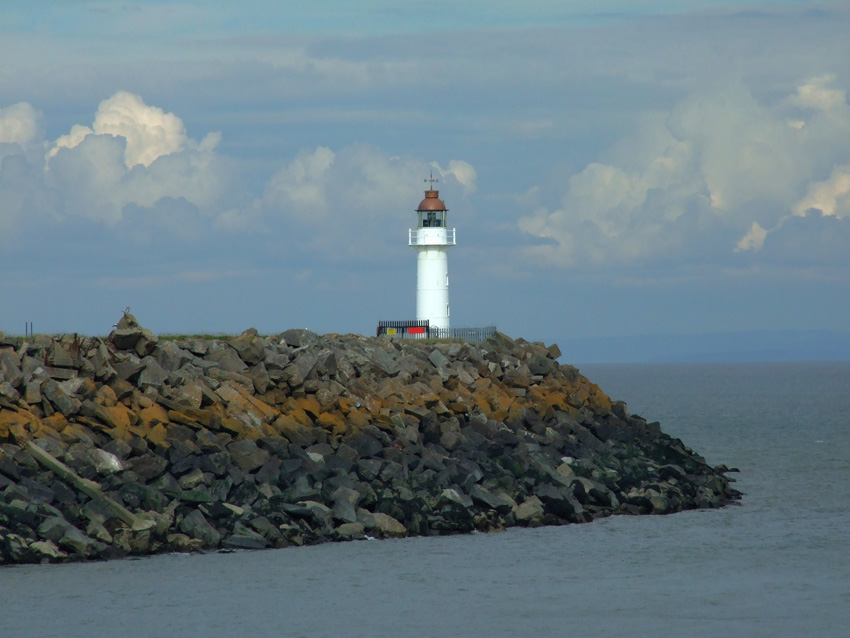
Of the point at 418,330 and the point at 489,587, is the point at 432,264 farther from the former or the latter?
the point at 489,587

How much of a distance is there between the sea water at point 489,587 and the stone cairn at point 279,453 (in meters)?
0.49

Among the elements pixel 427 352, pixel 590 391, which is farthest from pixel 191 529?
pixel 590 391

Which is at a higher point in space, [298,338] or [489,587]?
[298,338]

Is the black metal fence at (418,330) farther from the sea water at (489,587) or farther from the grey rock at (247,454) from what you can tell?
the grey rock at (247,454)

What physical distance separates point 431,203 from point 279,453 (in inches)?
1045

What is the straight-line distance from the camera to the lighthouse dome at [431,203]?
156ft

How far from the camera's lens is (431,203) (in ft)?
157

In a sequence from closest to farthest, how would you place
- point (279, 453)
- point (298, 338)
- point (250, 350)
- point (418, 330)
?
1. point (279, 453)
2. point (250, 350)
3. point (298, 338)
4. point (418, 330)

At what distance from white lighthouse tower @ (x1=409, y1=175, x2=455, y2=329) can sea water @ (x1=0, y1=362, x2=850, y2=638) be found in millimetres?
22503

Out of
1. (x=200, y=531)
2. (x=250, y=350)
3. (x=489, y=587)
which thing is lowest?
(x=489, y=587)

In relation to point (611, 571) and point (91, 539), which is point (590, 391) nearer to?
point (611, 571)

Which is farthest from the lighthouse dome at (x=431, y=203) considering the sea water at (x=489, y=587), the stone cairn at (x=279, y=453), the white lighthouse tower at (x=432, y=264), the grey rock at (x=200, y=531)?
the grey rock at (x=200, y=531)

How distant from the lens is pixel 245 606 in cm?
1719

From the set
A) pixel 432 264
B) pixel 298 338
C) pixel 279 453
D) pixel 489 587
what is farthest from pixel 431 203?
pixel 489 587
